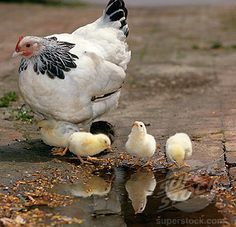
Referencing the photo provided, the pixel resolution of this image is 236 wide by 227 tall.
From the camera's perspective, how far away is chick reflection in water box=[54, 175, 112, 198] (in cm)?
528

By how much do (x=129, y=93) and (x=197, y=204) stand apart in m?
3.74

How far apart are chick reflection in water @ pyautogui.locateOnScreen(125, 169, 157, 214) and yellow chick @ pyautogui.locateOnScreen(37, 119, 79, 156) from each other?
737 millimetres

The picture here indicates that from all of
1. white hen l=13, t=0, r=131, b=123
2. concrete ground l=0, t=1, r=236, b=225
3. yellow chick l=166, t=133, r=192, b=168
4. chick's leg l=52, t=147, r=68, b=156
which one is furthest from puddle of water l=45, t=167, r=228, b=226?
white hen l=13, t=0, r=131, b=123

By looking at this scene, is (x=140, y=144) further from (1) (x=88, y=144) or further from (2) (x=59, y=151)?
(2) (x=59, y=151)

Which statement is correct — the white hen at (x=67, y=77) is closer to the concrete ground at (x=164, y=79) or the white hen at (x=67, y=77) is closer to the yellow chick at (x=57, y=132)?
the yellow chick at (x=57, y=132)

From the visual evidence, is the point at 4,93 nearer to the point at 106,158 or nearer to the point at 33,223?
the point at 106,158

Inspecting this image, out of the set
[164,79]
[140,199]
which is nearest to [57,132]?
[140,199]

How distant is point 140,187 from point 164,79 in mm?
3912

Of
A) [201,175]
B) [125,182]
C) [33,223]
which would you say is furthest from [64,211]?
[201,175]

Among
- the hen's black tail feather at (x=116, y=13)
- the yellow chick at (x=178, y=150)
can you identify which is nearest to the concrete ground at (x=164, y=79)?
the yellow chick at (x=178, y=150)

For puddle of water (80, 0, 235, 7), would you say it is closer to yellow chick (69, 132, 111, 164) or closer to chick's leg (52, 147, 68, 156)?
chick's leg (52, 147, 68, 156)

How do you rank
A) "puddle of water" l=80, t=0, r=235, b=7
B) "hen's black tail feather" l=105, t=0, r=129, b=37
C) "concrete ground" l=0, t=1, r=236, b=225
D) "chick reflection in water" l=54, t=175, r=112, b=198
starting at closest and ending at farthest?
"chick reflection in water" l=54, t=175, r=112, b=198
"concrete ground" l=0, t=1, r=236, b=225
"hen's black tail feather" l=105, t=0, r=129, b=37
"puddle of water" l=80, t=0, r=235, b=7

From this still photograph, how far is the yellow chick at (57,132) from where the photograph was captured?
19.9 ft

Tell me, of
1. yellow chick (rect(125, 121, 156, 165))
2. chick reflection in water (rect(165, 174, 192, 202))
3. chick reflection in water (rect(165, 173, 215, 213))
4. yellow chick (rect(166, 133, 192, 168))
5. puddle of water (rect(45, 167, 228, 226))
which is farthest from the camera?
yellow chick (rect(125, 121, 156, 165))
